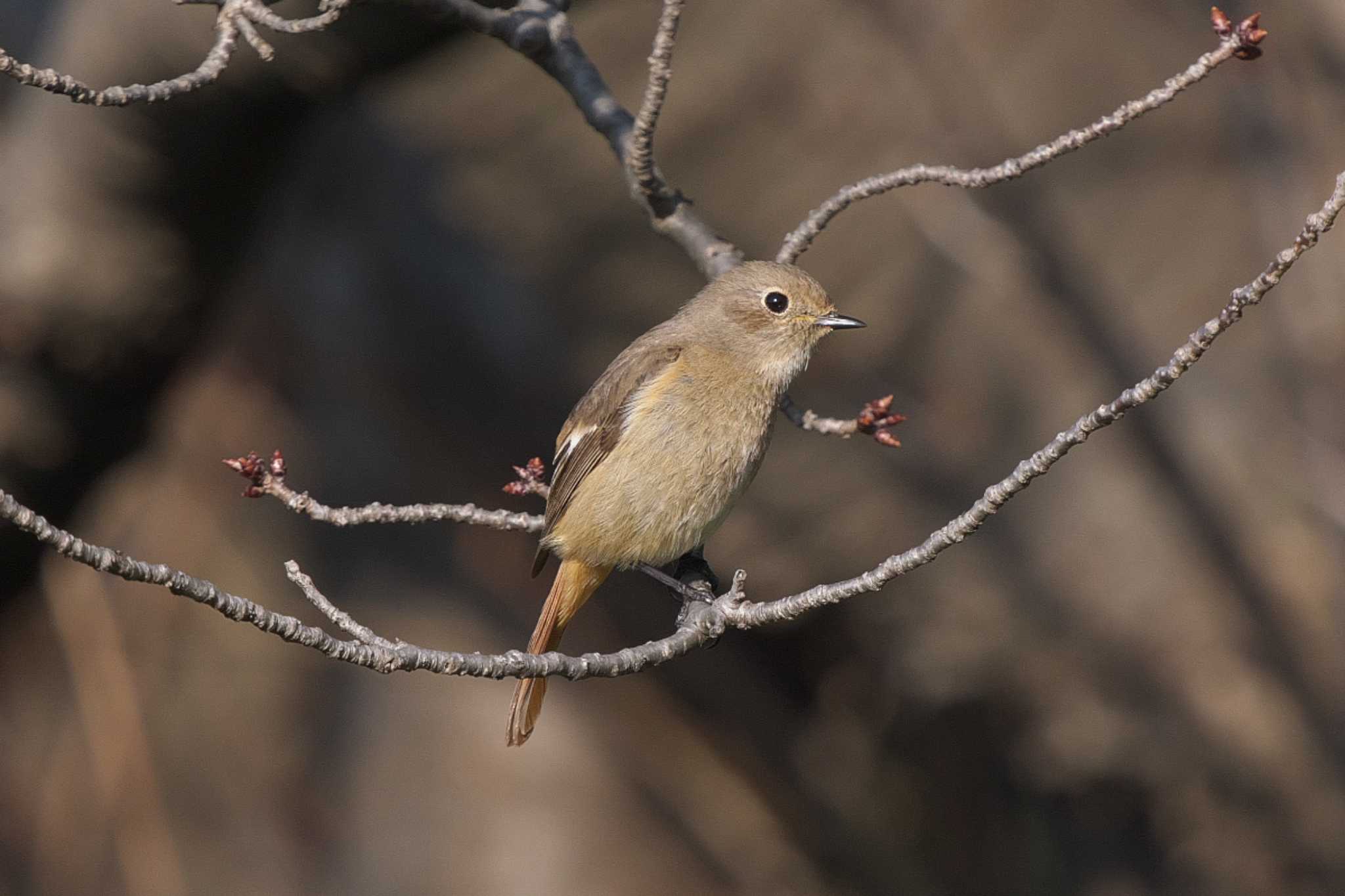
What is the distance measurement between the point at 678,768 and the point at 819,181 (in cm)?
309

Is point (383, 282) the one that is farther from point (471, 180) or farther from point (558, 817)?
point (558, 817)

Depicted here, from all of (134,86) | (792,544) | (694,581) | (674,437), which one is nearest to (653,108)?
(674,437)

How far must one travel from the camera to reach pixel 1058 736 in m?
6.67

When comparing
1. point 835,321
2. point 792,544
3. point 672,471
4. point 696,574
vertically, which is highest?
point 835,321

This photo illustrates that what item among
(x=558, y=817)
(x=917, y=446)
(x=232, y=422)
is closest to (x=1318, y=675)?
(x=917, y=446)

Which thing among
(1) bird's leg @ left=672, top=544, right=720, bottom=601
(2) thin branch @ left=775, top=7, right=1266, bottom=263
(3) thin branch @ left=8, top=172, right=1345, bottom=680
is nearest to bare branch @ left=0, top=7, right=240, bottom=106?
(3) thin branch @ left=8, top=172, right=1345, bottom=680

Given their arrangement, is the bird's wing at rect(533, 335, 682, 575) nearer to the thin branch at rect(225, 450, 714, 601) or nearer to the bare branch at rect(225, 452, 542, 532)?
the thin branch at rect(225, 450, 714, 601)

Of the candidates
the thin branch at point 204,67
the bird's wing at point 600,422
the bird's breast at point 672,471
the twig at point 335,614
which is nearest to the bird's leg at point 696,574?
the bird's breast at point 672,471

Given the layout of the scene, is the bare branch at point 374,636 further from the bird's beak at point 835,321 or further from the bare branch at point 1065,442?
the bird's beak at point 835,321

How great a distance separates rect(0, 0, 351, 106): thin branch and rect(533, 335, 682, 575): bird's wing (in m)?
1.41

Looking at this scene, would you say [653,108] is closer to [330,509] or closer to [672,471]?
[672,471]

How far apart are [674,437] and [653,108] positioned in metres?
0.97

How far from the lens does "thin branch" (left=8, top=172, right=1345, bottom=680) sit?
2.16m

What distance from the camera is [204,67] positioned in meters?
2.87
